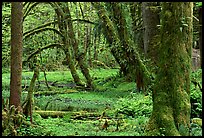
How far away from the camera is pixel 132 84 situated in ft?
79.9

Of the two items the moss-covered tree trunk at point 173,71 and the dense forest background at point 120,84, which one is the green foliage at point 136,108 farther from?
the moss-covered tree trunk at point 173,71

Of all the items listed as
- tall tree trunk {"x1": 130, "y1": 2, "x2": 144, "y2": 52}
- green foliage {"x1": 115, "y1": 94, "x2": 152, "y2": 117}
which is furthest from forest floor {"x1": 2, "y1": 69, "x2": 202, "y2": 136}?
tall tree trunk {"x1": 130, "y1": 2, "x2": 144, "y2": 52}

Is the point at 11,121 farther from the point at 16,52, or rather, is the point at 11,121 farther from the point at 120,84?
the point at 120,84

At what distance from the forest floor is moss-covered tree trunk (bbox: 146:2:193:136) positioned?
34.8 inches

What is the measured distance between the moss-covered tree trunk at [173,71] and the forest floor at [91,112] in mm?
885

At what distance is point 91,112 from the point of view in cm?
1656

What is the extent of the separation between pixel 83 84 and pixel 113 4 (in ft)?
22.3

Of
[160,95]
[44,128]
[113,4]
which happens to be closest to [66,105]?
[113,4]

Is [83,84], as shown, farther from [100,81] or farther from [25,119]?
[25,119]

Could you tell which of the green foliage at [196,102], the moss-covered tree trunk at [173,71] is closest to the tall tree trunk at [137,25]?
the green foliage at [196,102]

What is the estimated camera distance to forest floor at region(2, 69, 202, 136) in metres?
11.7

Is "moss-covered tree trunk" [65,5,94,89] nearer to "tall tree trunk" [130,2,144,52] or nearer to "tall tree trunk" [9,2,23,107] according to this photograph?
"tall tree trunk" [130,2,144,52]

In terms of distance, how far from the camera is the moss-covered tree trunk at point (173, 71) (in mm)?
10211

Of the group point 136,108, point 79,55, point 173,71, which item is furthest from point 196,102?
point 79,55
